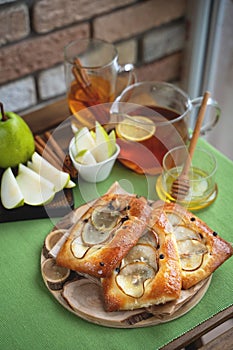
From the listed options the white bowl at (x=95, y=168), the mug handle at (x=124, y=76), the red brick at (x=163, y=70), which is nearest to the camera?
the white bowl at (x=95, y=168)

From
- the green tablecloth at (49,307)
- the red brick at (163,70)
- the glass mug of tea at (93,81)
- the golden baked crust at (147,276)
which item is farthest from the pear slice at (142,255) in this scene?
the red brick at (163,70)

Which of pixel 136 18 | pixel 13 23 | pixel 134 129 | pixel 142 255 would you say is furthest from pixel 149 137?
pixel 136 18

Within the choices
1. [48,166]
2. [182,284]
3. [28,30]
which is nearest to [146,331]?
[182,284]

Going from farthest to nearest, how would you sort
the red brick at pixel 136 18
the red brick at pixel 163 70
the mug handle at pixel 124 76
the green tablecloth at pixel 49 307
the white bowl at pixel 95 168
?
the red brick at pixel 163 70 < the red brick at pixel 136 18 < the mug handle at pixel 124 76 < the white bowl at pixel 95 168 < the green tablecloth at pixel 49 307

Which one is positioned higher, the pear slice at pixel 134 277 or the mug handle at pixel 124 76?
the mug handle at pixel 124 76

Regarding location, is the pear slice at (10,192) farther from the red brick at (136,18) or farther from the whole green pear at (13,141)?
the red brick at (136,18)

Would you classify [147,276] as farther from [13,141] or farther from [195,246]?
[13,141]
